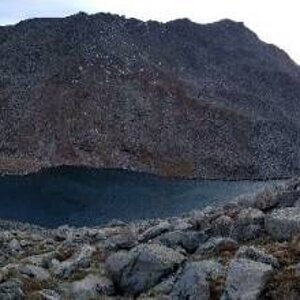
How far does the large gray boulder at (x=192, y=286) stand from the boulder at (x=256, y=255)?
5.40 feet

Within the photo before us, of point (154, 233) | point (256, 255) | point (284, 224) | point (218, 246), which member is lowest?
point (154, 233)

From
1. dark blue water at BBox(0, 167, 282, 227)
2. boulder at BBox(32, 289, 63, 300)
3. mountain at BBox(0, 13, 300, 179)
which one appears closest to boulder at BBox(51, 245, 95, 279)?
boulder at BBox(32, 289, 63, 300)

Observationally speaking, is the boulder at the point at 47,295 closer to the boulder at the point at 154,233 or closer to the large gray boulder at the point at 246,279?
the large gray boulder at the point at 246,279

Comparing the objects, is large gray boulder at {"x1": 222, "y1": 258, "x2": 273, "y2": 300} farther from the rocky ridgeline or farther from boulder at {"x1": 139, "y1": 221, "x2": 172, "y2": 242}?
boulder at {"x1": 139, "y1": 221, "x2": 172, "y2": 242}

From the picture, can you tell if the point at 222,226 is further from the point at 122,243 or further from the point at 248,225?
the point at 122,243

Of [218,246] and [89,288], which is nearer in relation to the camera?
[89,288]

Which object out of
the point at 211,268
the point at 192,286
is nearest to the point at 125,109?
the point at 211,268

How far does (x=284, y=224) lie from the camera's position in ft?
83.8

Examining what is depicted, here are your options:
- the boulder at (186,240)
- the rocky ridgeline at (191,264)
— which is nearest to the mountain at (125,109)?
the rocky ridgeline at (191,264)

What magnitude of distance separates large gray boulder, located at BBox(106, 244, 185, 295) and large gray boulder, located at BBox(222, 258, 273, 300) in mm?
3672

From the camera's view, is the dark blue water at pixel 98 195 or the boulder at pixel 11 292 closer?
the boulder at pixel 11 292

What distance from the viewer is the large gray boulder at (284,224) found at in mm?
25172

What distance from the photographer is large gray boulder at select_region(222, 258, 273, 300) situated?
809 inches

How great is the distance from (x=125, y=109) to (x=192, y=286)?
13280 cm
